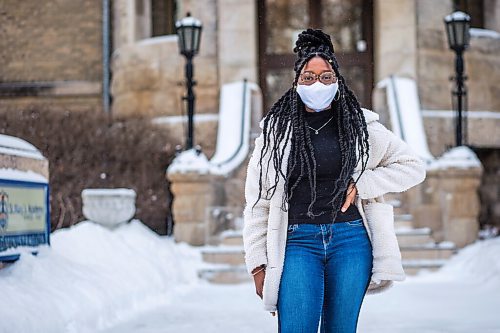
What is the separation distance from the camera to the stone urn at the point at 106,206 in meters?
10.5

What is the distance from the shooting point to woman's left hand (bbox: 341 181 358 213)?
3.39 m

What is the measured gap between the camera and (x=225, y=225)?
41.8 ft

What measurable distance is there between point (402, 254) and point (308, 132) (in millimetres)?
8324

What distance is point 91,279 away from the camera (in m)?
7.66

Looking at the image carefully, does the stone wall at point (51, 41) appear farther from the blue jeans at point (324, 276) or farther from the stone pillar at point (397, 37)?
the blue jeans at point (324, 276)

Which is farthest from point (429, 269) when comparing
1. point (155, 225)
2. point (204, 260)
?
point (155, 225)

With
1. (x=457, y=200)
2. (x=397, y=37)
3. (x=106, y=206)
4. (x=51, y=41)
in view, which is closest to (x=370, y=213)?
(x=106, y=206)

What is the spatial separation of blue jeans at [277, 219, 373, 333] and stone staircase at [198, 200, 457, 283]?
781 centimetres

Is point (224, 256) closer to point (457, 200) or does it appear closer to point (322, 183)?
point (457, 200)

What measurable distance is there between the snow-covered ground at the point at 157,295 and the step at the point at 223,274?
16 cm

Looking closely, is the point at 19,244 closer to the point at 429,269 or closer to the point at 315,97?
the point at 315,97

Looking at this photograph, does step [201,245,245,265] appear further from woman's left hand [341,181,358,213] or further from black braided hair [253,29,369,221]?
woman's left hand [341,181,358,213]

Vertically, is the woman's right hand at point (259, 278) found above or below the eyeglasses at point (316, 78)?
below

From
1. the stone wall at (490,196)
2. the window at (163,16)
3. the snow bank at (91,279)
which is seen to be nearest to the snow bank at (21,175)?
the snow bank at (91,279)
